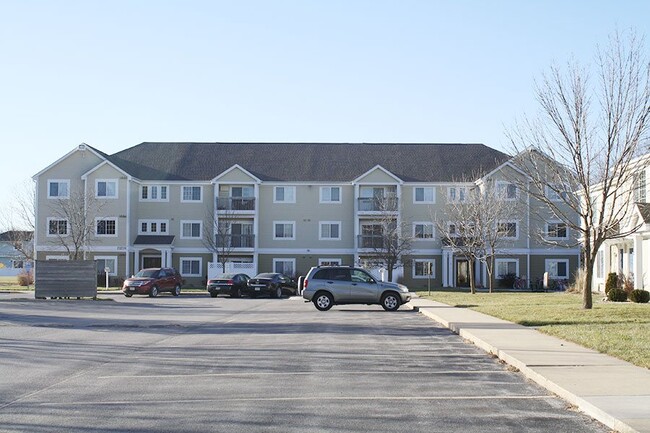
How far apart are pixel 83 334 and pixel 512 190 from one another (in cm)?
4391

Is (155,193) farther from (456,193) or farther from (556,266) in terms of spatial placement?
(556,266)

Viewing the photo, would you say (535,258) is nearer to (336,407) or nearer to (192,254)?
(192,254)

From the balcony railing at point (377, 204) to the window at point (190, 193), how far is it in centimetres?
1258

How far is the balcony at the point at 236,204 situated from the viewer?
6600 centimetres

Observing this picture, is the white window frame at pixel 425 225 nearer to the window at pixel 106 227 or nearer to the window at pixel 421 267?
the window at pixel 421 267

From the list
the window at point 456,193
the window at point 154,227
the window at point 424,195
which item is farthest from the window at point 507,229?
the window at point 154,227

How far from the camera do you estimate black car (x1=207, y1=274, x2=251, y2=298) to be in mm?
49062

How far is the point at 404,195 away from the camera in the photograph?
2638 inches

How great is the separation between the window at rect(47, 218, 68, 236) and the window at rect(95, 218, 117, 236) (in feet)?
8.01

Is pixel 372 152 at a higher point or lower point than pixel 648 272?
higher

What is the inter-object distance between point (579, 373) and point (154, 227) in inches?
2240

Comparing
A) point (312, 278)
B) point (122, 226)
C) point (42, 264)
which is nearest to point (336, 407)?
point (312, 278)

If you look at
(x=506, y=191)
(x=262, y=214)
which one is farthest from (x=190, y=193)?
(x=506, y=191)

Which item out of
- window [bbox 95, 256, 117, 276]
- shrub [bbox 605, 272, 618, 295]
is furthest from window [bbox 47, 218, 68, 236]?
Answer: shrub [bbox 605, 272, 618, 295]
